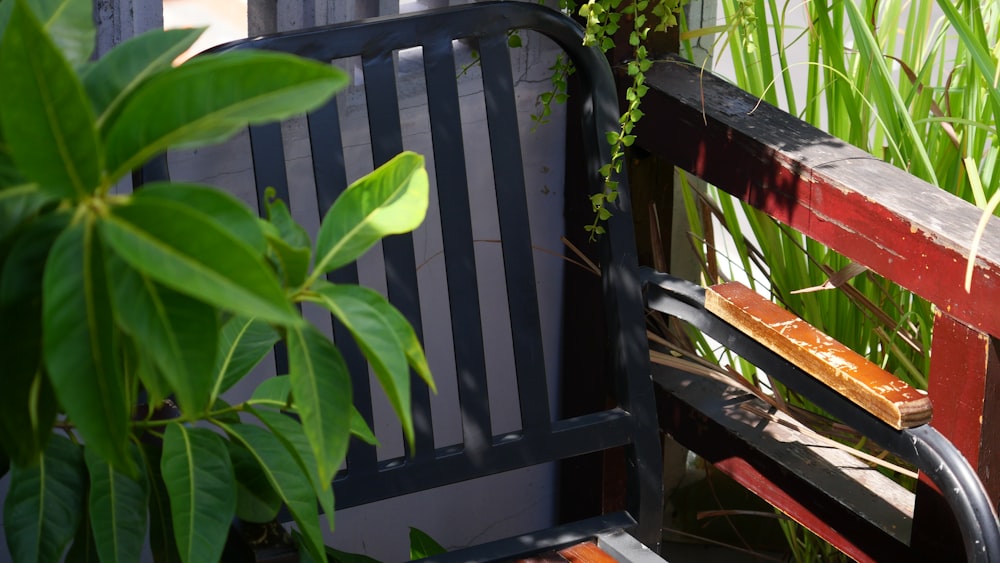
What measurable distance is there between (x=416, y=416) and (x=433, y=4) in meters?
0.68

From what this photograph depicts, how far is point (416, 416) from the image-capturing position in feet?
4.29

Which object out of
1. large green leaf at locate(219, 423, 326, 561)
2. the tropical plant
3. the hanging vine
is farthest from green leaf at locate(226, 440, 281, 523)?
the hanging vine

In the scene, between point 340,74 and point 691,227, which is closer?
point 340,74

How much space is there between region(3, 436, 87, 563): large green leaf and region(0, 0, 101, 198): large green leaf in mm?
418

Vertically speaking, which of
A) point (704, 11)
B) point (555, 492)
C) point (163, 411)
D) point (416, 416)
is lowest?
Result: point (555, 492)

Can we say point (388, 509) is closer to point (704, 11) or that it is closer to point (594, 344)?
point (594, 344)

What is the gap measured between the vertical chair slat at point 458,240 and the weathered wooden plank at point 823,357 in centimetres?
30

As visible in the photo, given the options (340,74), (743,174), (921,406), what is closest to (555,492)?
(743,174)

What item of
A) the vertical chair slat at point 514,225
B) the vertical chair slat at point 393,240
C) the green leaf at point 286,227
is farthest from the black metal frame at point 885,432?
the green leaf at point 286,227

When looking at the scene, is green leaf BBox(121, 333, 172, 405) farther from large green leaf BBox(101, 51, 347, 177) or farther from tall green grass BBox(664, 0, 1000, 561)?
tall green grass BBox(664, 0, 1000, 561)

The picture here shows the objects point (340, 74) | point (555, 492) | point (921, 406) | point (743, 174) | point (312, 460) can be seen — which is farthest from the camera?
point (555, 492)

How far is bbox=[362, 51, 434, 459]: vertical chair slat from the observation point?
125 centimetres

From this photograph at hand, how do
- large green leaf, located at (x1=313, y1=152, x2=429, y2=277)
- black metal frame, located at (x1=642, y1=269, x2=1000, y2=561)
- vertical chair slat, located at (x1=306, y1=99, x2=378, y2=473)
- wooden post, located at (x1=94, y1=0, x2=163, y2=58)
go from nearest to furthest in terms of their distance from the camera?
large green leaf, located at (x1=313, y1=152, x2=429, y2=277)
black metal frame, located at (x1=642, y1=269, x2=1000, y2=561)
vertical chair slat, located at (x1=306, y1=99, x2=378, y2=473)
wooden post, located at (x1=94, y1=0, x2=163, y2=58)

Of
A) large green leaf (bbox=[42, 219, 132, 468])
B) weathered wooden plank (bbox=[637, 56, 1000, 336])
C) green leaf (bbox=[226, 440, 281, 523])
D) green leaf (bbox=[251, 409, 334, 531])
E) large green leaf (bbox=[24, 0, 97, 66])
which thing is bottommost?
green leaf (bbox=[226, 440, 281, 523])
